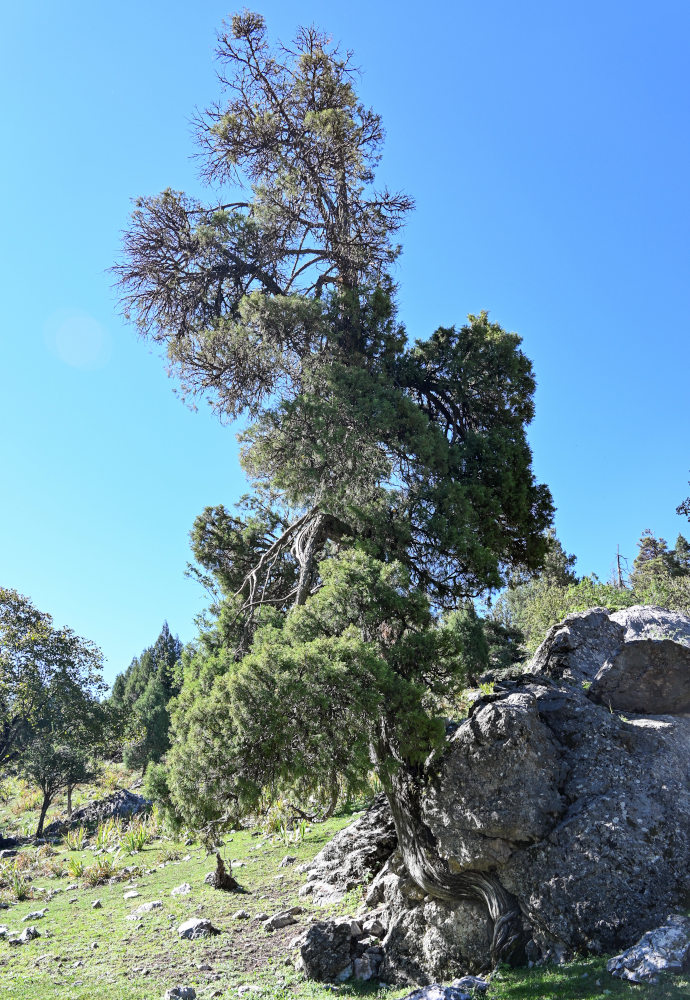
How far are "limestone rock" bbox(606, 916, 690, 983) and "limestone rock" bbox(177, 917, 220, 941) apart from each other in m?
6.42

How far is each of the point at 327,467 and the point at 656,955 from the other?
339 inches

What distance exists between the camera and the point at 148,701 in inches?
1697

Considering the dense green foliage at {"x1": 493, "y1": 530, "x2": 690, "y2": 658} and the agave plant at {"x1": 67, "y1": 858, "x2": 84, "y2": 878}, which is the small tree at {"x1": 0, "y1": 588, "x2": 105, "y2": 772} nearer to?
the agave plant at {"x1": 67, "y1": 858, "x2": 84, "y2": 878}

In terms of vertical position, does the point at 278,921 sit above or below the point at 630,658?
below

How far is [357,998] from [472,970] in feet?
5.18

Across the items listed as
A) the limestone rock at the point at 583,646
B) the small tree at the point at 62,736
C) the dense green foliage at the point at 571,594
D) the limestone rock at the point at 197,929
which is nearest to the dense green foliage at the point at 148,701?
the small tree at the point at 62,736

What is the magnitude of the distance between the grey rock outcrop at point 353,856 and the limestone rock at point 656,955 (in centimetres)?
574

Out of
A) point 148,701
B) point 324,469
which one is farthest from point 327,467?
point 148,701

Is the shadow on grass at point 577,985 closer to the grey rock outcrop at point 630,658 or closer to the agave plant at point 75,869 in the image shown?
the grey rock outcrop at point 630,658

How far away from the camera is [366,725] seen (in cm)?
876

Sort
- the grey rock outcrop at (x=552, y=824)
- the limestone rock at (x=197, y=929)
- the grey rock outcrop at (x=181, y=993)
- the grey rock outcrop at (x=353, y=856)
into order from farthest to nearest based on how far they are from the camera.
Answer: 1. the grey rock outcrop at (x=353, y=856)
2. the limestone rock at (x=197, y=929)
3. the grey rock outcrop at (x=552, y=824)
4. the grey rock outcrop at (x=181, y=993)

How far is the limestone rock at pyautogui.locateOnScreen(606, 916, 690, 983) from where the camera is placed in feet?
20.0

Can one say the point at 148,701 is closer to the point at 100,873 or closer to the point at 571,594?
the point at 100,873

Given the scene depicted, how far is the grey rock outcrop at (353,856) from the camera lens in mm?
11391
